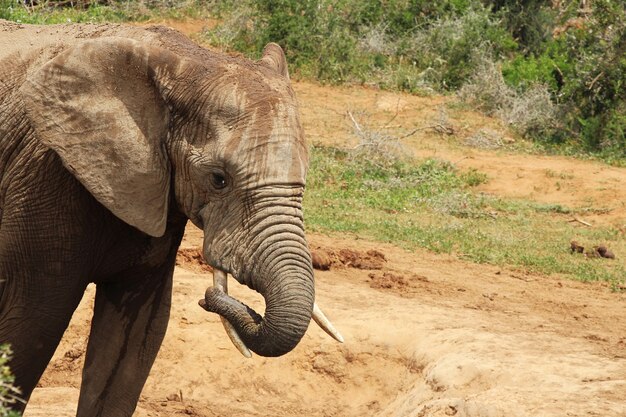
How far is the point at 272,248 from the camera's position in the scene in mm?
4879

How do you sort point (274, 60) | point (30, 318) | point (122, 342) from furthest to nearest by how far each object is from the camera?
point (122, 342)
point (274, 60)
point (30, 318)

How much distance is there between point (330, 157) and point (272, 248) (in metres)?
10.1

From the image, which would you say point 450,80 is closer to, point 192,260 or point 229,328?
point 192,260

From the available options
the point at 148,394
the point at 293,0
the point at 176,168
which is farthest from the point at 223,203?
the point at 293,0

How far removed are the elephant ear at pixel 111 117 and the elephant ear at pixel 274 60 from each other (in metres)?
0.47

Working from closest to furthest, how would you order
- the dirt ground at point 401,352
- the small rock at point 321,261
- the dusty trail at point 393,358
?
the dirt ground at point 401,352
the dusty trail at point 393,358
the small rock at point 321,261

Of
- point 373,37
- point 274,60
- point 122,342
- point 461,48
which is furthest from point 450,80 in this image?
point 274,60

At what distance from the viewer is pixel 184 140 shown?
5184mm

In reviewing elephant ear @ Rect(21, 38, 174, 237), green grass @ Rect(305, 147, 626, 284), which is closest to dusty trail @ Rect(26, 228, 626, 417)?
green grass @ Rect(305, 147, 626, 284)

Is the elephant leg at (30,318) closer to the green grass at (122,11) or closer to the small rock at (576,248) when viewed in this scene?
the small rock at (576,248)

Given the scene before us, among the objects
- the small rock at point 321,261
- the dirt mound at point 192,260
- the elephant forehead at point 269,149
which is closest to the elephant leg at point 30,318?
the elephant forehead at point 269,149

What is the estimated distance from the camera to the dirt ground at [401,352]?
6.90 m

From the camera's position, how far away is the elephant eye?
5066mm

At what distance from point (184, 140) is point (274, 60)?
2.19ft
